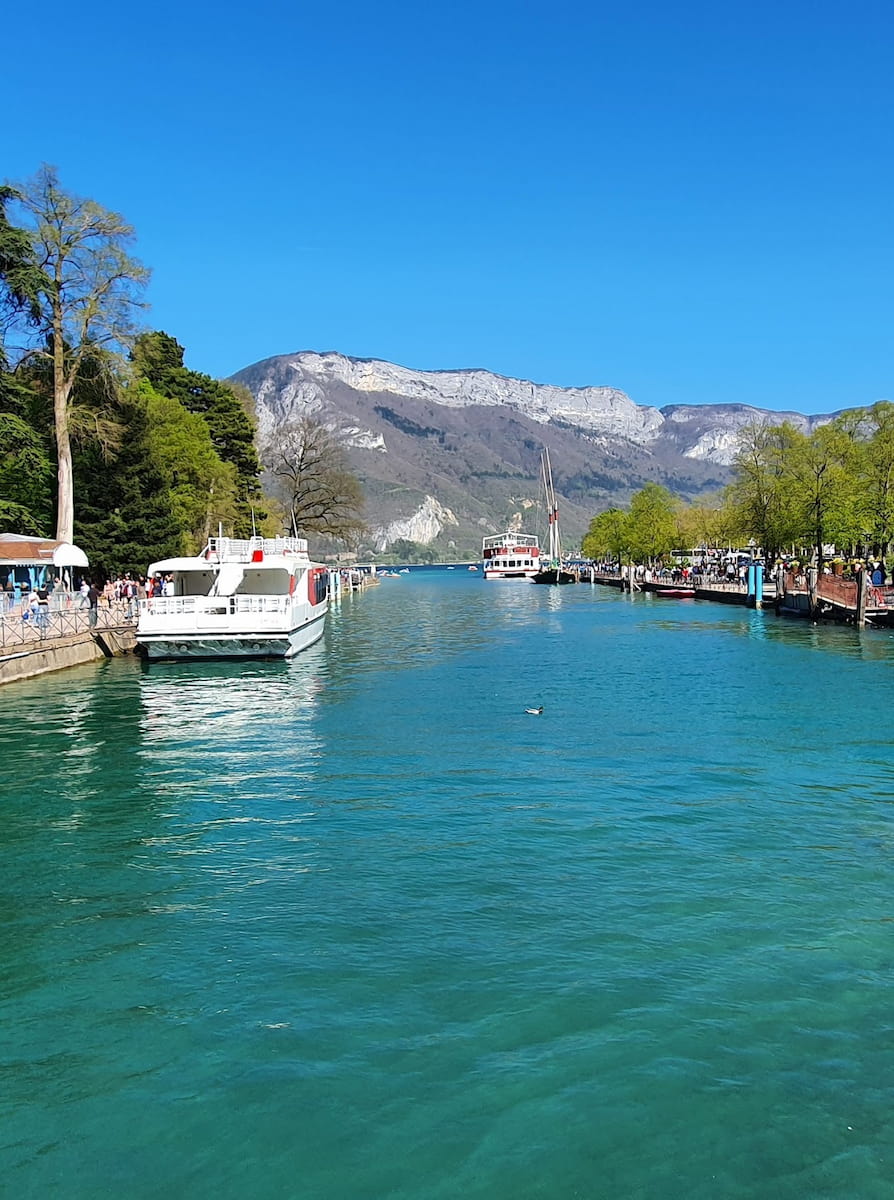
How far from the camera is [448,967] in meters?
9.93

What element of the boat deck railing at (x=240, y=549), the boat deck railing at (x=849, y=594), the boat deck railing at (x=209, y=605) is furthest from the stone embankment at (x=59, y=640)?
the boat deck railing at (x=849, y=594)

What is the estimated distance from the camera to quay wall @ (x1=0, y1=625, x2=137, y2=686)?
3219 cm

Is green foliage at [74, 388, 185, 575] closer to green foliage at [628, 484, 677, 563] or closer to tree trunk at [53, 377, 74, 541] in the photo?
tree trunk at [53, 377, 74, 541]

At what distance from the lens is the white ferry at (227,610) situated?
3703cm

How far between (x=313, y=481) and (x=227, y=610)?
57.2 metres

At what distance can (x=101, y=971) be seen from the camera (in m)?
9.99

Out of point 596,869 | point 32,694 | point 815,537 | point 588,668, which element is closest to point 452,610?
point 815,537

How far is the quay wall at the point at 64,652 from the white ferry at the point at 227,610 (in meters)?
2.38

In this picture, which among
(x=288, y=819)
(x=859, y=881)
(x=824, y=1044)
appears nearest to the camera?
(x=824, y=1044)

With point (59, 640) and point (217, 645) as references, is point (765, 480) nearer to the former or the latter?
point (217, 645)

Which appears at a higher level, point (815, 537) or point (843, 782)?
point (815, 537)

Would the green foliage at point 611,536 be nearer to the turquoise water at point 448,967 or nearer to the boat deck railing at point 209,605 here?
the boat deck railing at point 209,605

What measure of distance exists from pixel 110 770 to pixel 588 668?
70.6ft

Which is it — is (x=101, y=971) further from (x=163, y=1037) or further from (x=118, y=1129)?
(x=118, y=1129)
